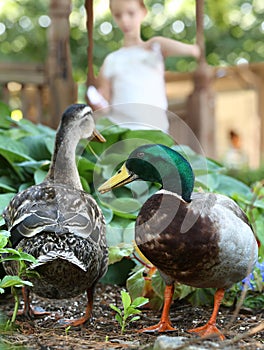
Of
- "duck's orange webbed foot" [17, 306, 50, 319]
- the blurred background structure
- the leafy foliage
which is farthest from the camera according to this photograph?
the blurred background structure

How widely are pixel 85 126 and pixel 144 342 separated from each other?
1.27m

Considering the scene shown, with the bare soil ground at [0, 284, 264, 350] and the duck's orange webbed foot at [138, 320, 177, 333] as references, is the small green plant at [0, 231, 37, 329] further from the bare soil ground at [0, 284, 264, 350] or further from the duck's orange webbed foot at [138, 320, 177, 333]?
the duck's orange webbed foot at [138, 320, 177, 333]

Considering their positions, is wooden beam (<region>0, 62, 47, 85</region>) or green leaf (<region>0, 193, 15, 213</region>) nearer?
green leaf (<region>0, 193, 15, 213</region>)

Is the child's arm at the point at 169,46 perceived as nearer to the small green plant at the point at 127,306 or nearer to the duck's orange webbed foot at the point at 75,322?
the duck's orange webbed foot at the point at 75,322

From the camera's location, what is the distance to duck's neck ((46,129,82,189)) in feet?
11.0

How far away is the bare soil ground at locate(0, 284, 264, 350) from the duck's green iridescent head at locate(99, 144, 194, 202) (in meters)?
0.62

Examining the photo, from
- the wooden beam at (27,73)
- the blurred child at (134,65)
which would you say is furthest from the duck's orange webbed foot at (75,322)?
the wooden beam at (27,73)

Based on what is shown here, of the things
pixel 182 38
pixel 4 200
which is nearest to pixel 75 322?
pixel 4 200

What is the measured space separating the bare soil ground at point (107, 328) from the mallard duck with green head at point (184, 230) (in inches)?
7.3

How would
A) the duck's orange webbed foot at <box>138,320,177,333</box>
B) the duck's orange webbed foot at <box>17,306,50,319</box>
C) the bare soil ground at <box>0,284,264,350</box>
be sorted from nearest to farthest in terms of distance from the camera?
the bare soil ground at <box>0,284,264,350</box> → the duck's orange webbed foot at <box>138,320,177,333</box> → the duck's orange webbed foot at <box>17,306,50,319</box>

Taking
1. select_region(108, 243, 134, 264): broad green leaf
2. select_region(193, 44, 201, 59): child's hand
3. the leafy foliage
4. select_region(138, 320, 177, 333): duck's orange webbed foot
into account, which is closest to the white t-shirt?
select_region(193, 44, 201, 59): child's hand

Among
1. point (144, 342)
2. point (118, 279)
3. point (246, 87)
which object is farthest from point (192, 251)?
point (246, 87)

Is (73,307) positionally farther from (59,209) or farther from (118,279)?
(59,209)

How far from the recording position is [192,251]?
9.02 feet
